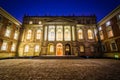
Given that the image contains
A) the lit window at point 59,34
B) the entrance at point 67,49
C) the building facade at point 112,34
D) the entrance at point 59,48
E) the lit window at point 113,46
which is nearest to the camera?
the building facade at point 112,34

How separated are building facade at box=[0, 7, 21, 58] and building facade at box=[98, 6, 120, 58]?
2723cm

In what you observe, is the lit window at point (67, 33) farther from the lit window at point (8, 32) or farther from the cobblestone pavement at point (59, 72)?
the lit window at point (8, 32)

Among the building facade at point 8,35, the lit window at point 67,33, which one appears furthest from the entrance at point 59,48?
the building facade at point 8,35

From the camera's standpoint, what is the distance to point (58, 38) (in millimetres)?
21562

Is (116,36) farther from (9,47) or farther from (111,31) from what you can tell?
(9,47)

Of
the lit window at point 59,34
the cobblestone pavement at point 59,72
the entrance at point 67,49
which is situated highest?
the lit window at point 59,34

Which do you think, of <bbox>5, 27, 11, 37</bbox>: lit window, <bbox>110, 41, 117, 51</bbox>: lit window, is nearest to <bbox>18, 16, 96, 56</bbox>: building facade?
<bbox>5, 27, 11, 37</bbox>: lit window

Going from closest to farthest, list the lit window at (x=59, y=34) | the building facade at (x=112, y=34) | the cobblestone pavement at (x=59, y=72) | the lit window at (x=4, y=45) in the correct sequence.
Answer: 1. the cobblestone pavement at (x=59, y=72)
2. the building facade at (x=112, y=34)
3. the lit window at (x=4, y=45)
4. the lit window at (x=59, y=34)

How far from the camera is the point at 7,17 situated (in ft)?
Answer: 59.5

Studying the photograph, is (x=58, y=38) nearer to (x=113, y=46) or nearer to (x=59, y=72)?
(x=113, y=46)

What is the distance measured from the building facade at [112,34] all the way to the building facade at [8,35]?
27.2 m

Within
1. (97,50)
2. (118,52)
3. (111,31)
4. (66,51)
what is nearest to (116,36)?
(111,31)

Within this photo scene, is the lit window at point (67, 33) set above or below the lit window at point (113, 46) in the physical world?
above

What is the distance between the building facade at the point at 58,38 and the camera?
2044 centimetres
